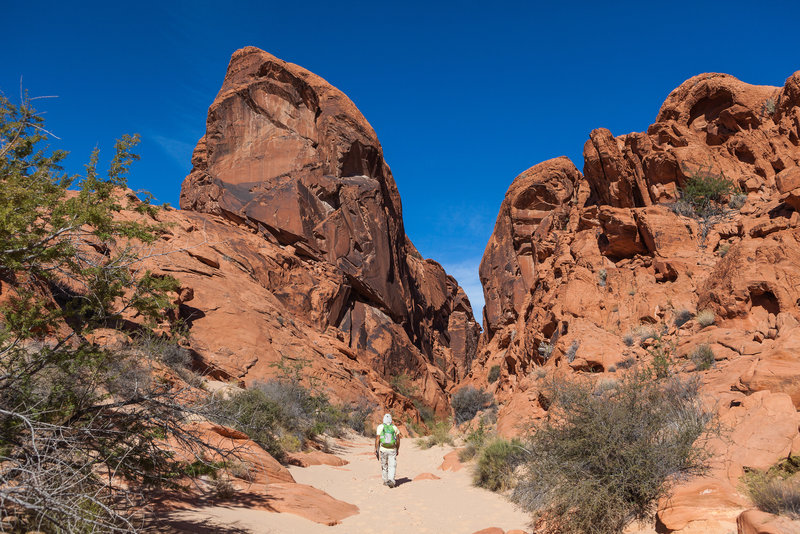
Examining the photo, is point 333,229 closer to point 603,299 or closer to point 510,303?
point 510,303

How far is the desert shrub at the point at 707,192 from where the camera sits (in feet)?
51.8

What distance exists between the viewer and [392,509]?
7648 millimetres

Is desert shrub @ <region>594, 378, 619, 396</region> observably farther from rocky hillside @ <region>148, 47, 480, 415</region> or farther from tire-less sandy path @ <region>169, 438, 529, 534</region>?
rocky hillside @ <region>148, 47, 480, 415</region>

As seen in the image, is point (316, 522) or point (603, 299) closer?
point (316, 522)

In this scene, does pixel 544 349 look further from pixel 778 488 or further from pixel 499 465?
Answer: pixel 778 488

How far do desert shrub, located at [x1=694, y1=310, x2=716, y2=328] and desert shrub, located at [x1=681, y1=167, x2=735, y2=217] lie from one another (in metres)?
5.58

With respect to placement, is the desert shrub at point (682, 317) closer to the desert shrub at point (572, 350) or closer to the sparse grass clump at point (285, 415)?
the desert shrub at point (572, 350)

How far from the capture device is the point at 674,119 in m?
19.4

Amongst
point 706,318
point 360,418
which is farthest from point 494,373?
point 706,318

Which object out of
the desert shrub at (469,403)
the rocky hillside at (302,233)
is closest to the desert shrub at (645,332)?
the desert shrub at (469,403)

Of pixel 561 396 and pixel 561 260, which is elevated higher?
pixel 561 260

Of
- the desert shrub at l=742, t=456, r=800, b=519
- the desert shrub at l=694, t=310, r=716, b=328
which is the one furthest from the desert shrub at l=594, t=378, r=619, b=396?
the desert shrub at l=742, t=456, r=800, b=519

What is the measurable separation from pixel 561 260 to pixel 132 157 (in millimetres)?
17354

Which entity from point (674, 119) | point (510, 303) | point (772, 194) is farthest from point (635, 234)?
point (510, 303)
